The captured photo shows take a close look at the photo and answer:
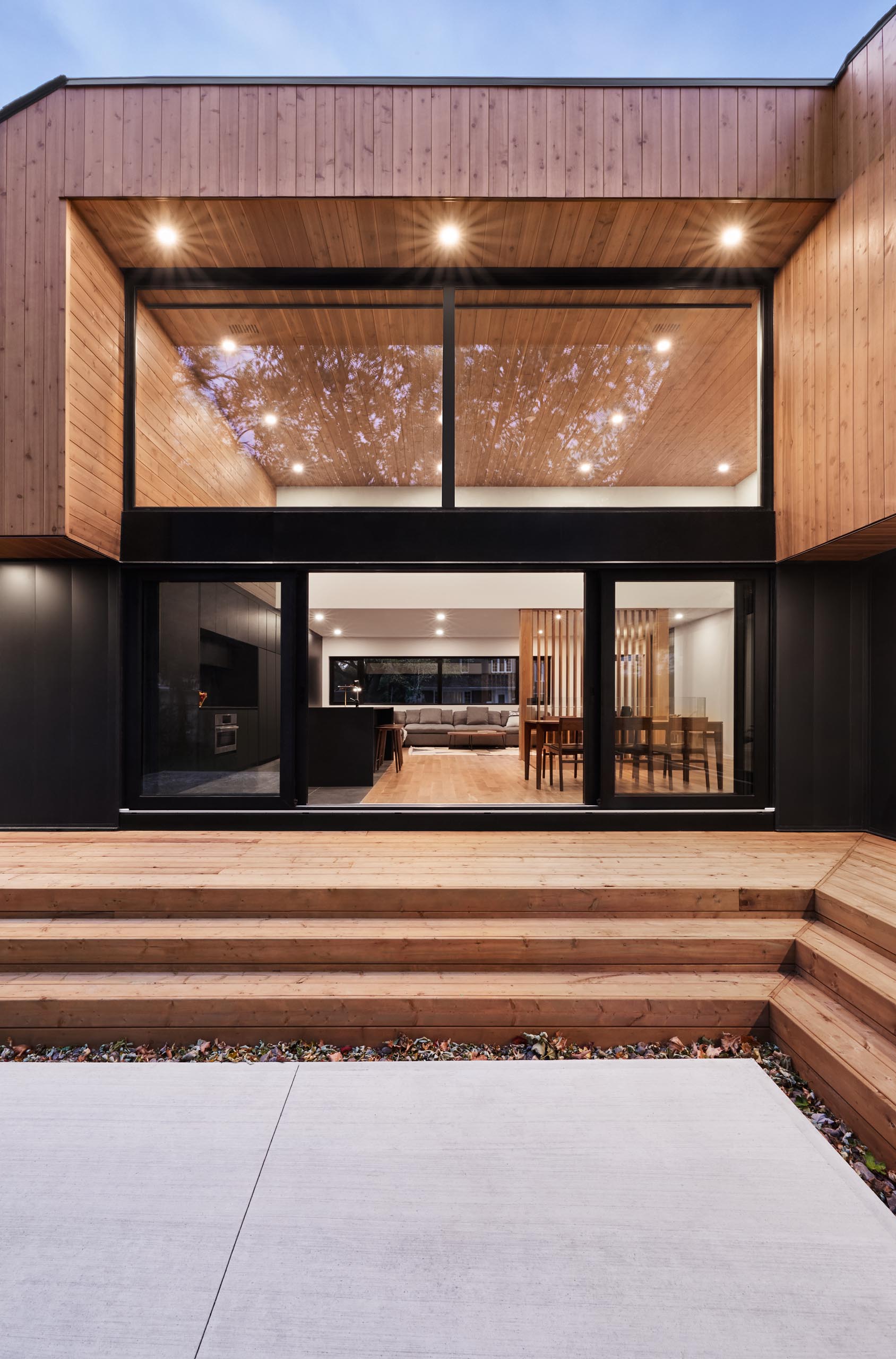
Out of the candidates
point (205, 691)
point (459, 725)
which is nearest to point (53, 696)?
point (205, 691)

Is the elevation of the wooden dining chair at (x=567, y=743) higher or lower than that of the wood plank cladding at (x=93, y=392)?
lower

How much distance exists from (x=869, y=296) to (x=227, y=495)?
4.55 meters

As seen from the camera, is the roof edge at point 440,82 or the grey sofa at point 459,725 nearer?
the roof edge at point 440,82

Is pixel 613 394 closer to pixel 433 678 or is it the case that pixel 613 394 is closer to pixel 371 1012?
pixel 371 1012

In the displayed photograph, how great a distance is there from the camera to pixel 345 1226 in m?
1.75

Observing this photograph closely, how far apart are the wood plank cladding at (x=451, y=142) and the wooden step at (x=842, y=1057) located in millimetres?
4797

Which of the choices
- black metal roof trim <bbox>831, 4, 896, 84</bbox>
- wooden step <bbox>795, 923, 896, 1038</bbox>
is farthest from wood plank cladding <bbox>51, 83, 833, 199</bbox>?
wooden step <bbox>795, 923, 896, 1038</bbox>

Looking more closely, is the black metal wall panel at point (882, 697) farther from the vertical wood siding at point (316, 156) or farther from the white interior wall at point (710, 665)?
the vertical wood siding at point (316, 156)

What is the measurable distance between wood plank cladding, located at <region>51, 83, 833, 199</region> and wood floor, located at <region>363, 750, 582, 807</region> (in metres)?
4.34

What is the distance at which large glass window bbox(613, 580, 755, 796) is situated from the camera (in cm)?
494

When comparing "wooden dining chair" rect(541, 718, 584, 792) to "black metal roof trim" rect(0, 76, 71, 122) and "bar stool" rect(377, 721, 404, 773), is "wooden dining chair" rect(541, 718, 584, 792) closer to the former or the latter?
"bar stool" rect(377, 721, 404, 773)

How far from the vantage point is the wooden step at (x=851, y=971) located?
8.45ft

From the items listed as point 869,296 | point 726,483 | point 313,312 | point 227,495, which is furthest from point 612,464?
point 227,495

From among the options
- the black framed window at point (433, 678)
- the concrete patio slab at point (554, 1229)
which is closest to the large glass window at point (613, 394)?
the concrete patio slab at point (554, 1229)
